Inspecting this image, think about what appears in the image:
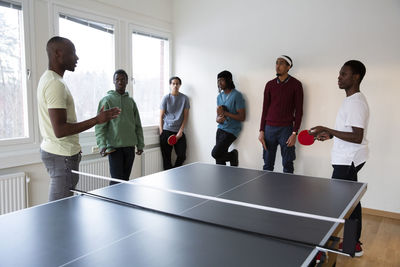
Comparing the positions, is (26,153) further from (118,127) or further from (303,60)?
(303,60)

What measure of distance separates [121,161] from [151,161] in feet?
4.95

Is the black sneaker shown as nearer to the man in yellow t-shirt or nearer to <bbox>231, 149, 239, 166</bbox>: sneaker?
<bbox>231, 149, 239, 166</bbox>: sneaker

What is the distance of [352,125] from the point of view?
2543mm

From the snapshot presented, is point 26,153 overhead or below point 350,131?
below

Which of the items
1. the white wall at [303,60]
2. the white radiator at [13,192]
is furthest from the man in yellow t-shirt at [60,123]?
the white wall at [303,60]

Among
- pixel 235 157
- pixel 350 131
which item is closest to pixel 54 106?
pixel 350 131

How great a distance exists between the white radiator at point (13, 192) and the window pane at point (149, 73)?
1.98m

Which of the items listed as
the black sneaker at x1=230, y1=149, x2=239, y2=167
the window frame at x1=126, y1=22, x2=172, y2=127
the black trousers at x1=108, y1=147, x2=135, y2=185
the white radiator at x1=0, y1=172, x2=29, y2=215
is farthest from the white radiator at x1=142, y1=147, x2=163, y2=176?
the white radiator at x1=0, y1=172, x2=29, y2=215

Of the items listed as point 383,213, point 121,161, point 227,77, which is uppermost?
point 227,77

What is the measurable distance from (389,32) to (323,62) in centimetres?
74

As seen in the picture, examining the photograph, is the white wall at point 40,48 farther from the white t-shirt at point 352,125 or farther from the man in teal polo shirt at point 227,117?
the white t-shirt at point 352,125

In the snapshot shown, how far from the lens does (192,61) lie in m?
5.11

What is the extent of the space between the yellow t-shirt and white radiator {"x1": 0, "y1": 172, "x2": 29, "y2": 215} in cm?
116

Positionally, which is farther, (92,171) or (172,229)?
(92,171)
